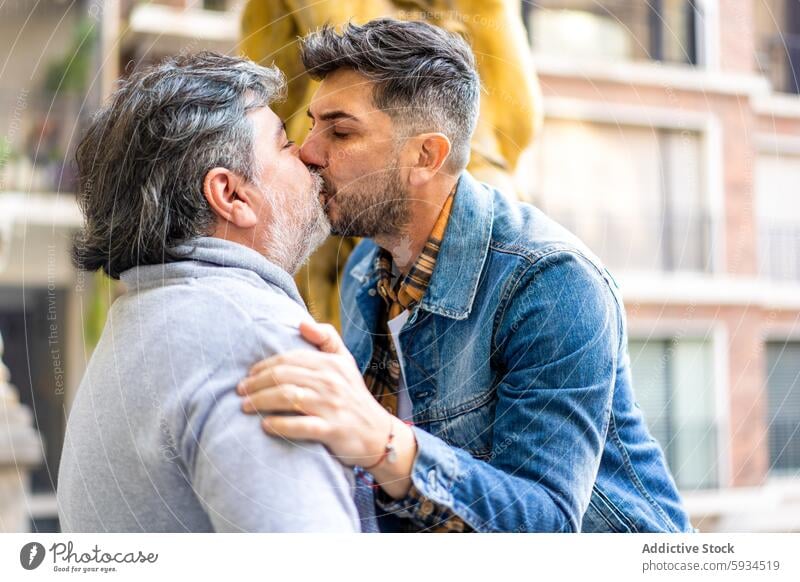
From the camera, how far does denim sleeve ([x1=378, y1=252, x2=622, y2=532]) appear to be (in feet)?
2.55

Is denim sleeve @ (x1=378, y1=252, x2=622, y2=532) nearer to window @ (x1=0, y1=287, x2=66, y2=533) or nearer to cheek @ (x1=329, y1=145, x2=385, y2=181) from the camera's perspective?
cheek @ (x1=329, y1=145, x2=385, y2=181)

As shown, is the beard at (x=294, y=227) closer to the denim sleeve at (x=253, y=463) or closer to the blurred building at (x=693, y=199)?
the denim sleeve at (x=253, y=463)

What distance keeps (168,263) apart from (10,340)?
103cm

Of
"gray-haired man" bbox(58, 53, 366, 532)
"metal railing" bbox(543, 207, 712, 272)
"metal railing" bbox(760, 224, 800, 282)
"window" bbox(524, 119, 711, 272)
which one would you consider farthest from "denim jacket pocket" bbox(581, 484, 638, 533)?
"metal railing" bbox(760, 224, 800, 282)

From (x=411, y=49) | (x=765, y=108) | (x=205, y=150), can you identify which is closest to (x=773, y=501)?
(x=765, y=108)

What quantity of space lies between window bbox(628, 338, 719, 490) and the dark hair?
44cm

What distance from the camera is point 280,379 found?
27.4 inches

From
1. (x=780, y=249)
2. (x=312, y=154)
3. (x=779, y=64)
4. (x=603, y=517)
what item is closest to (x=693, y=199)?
(x=780, y=249)

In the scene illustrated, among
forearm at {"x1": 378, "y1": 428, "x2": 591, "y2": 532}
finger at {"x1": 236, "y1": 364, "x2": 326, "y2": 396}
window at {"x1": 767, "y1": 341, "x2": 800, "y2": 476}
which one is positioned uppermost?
finger at {"x1": 236, "y1": 364, "x2": 326, "y2": 396}

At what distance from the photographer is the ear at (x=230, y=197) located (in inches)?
30.0

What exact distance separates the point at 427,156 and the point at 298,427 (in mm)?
299

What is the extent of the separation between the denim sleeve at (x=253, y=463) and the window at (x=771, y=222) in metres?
1.42

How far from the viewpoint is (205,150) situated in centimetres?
76

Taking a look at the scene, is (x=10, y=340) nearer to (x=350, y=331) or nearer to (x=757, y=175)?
(x=350, y=331)
